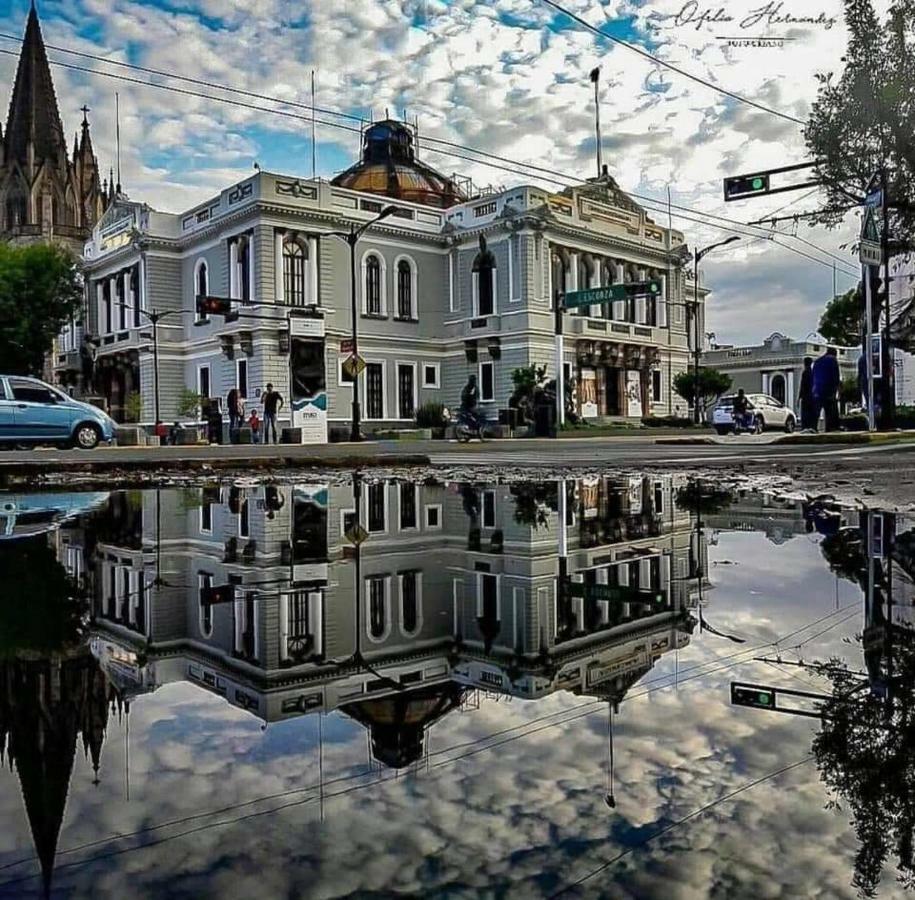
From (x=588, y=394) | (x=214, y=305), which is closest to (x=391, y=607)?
(x=214, y=305)

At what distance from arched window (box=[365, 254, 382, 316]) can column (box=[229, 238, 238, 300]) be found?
5.68m

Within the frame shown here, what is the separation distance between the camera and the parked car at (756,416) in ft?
88.7

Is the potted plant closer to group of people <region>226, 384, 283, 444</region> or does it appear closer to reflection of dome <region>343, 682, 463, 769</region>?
group of people <region>226, 384, 283, 444</region>

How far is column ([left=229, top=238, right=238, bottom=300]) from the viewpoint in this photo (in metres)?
35.8

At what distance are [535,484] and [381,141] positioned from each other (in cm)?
4372

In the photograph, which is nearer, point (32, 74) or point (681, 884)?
point (681, 884)

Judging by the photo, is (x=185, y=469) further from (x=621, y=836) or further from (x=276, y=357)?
(x=276, y=357)

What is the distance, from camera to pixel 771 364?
201 feet

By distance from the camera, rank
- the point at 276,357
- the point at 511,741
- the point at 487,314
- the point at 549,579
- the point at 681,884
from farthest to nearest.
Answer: the point at 487,314 → the point at 276,357 → the point at 549,579 → the point at 511,741 → the point at 681,884

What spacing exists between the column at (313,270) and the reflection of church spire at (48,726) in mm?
34491

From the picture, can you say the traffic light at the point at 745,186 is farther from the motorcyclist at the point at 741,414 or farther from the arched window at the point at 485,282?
the arched window at the point at 485,282

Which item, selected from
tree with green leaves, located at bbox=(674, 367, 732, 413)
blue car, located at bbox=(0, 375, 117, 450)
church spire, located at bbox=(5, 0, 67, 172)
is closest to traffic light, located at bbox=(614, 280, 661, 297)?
tree with green leaves, located at bbox=(674, 367, 732, 413)

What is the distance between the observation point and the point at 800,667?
2.19 metres

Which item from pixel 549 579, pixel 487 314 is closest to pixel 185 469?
pixel 549 579
